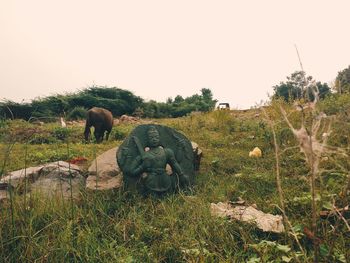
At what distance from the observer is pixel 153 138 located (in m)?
5.21

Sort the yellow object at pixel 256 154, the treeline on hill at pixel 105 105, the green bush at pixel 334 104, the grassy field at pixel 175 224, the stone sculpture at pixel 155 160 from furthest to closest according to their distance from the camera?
the treeline on hill at pixel 105 105 → the green bush at pixel 334 104 → the yellow object at pixel 256 154 → the stone sculpture at pixel 155 160 → the grassy field at pixel 175 224

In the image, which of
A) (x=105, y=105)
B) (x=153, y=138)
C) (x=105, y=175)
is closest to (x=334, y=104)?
(x=153, y=138)

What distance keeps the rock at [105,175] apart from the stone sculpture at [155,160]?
27 centimetres

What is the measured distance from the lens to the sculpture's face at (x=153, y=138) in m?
5.20

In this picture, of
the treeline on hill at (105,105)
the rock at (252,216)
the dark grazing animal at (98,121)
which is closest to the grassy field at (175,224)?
the rock at (252,216)

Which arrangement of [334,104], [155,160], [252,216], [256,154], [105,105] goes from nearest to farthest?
[252,216]
[155,160]
[256,154]
[334,104]
[105,105]

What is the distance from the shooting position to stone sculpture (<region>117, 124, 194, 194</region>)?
4.88m

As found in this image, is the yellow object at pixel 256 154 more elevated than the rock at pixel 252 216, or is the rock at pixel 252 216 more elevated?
the yellow object at pixel 256 154

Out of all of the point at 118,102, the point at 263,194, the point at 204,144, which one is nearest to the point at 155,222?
the point at 263,194

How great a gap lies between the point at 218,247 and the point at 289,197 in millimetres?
1480

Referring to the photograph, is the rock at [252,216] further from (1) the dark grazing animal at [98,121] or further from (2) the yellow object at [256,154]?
(1) the dark grazing animal at [98,121]

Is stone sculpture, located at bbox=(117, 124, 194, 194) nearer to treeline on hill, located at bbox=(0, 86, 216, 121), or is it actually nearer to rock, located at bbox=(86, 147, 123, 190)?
rock, located at bbox=(86, 147, 123, 190)

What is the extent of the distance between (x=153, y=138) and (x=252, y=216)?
2.06 m

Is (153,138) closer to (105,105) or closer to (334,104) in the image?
(334,104)
